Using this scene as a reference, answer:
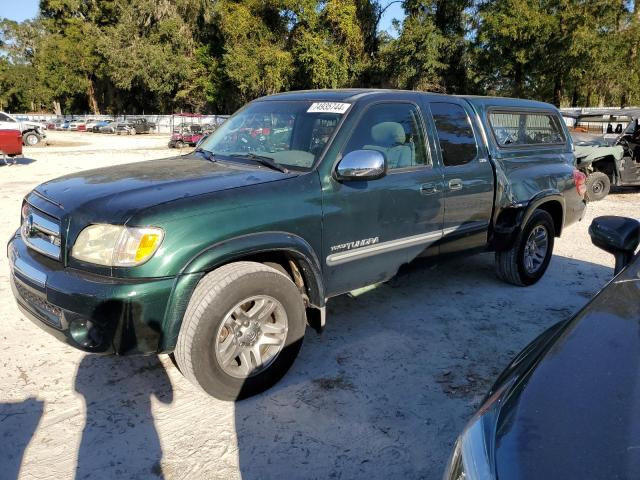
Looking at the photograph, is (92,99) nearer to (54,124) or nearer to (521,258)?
(54,124)

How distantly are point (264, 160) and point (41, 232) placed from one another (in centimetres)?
152

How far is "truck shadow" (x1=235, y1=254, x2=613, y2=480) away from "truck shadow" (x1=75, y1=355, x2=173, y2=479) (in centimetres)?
52

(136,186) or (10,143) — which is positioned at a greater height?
(136,186)

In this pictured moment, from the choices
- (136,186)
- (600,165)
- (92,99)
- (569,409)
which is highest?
(92,99)

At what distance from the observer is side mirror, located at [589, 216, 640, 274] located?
2.65 meters

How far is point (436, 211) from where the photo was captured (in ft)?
13.7

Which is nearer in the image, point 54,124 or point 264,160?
point 264,160

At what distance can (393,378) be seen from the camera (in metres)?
3.53

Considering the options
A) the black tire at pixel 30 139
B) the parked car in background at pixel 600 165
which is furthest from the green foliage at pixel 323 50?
the parked car in background at pixel 600 165

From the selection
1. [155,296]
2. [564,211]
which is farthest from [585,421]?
[564,211]

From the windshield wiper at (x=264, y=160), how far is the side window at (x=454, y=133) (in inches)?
58.7

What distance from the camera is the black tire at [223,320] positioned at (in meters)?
2.90

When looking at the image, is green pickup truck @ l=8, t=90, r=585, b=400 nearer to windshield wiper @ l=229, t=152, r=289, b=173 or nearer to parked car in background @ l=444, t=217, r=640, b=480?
windshield wiper @ l=229, t=152, r=289, b=173

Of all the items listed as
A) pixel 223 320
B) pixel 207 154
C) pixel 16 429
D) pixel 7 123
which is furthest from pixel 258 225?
pixel 7 123
